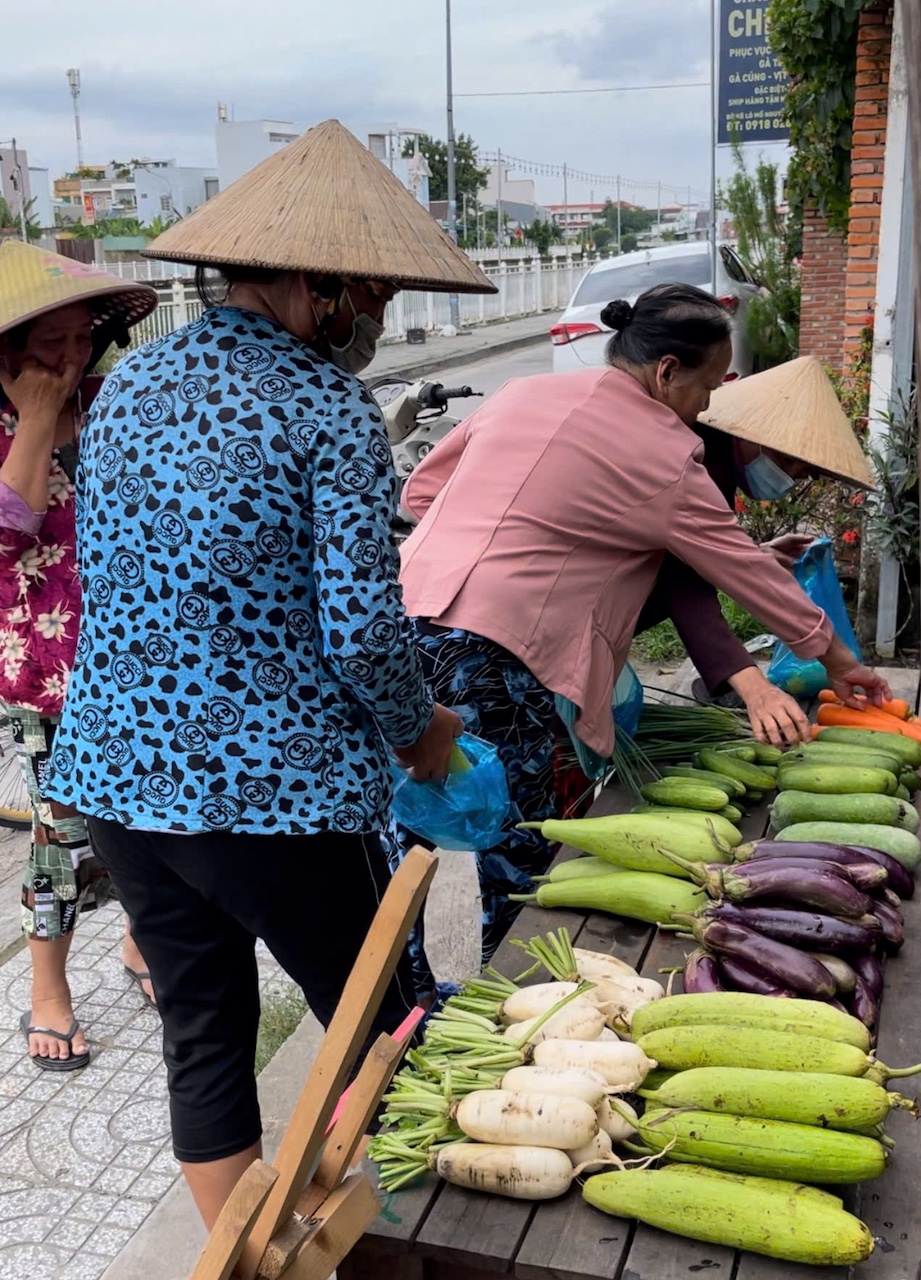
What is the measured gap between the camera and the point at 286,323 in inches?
74.7

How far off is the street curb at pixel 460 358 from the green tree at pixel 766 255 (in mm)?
6213

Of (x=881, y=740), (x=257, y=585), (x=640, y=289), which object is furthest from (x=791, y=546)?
(x=640, y=289)

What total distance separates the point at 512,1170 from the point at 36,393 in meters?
1.92

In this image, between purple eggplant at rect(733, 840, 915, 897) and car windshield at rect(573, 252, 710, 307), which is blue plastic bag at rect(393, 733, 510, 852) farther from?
car windshield at rect(573, 252, 710, 307)

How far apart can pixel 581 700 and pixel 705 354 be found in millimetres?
833

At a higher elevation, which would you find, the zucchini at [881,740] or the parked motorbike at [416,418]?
the parked motorbike at [416,418]

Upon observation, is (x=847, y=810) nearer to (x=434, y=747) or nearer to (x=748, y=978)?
(x=748, y=978)

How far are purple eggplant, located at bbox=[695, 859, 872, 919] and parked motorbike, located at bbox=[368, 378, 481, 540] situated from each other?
3.77 metres

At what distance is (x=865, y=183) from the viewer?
7086 mm

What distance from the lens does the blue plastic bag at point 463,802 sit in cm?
247

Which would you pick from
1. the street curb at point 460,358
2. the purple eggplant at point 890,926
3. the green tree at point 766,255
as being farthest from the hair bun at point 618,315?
the street curb at point 460,358

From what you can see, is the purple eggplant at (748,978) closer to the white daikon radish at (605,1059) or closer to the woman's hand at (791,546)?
the white daikon radish at (605,1059)

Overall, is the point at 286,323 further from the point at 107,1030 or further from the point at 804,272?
the point at 804,272

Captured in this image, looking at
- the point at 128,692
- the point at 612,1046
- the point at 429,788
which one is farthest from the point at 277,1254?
the point at 429,788
